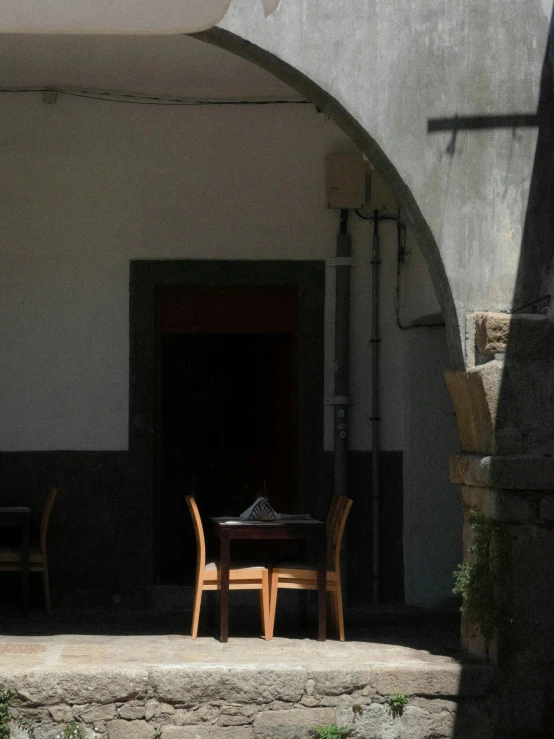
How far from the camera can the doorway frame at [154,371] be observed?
→ 7828 mm

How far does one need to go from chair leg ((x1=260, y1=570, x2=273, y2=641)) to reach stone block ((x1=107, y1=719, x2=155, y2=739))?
1092 mm

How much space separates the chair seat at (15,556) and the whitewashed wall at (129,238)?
34.6 inches

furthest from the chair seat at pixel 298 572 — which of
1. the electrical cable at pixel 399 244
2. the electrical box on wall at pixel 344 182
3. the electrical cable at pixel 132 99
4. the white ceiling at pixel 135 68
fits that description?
the electrical cable at pixel 132 99

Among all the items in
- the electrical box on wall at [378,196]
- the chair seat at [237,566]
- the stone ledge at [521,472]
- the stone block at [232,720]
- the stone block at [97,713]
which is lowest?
the stone block at [232,720]

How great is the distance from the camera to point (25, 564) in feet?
23.5

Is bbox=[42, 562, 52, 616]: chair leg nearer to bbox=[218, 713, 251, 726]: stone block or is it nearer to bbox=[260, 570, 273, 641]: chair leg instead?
bbox=[260, 570, 273, 641]: chair leg

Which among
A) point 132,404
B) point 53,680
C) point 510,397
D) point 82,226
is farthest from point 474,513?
point 82,226

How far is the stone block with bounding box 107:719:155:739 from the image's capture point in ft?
17.0

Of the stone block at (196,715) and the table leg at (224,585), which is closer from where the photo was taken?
the stone block at (196,715)

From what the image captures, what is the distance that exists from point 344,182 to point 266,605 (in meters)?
3.32

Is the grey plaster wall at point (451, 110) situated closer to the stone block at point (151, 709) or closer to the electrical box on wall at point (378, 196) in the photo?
the stone block at point (151, 709)

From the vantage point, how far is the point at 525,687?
209 inches

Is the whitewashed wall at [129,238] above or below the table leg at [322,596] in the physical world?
above

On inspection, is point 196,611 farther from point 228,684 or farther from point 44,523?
point 44,523
